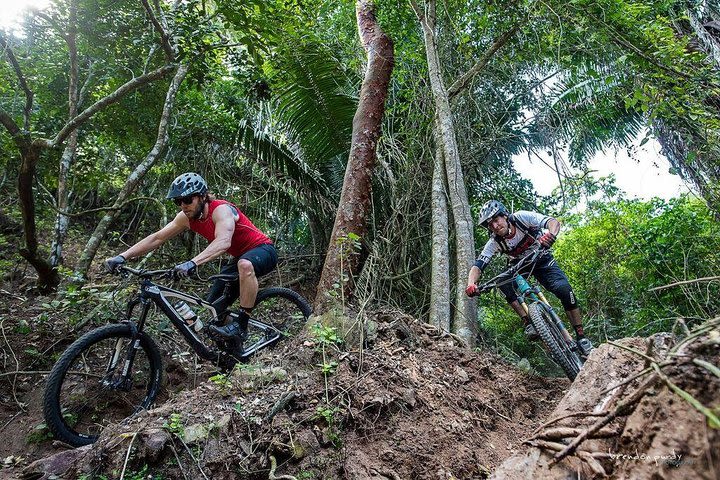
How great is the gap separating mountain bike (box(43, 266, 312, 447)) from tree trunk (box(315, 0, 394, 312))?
117 cm

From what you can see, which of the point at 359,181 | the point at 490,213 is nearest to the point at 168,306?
the point at 359,181

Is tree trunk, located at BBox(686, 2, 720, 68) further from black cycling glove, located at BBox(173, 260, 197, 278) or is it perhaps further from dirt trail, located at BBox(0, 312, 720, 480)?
black cycling glove, located at BBox(173, 260, 197, 278)

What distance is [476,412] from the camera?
3484 mm

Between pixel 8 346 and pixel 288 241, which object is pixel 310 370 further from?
pixel 288 241

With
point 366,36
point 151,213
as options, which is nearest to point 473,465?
point 366,36

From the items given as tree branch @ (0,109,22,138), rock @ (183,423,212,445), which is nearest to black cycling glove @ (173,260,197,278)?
rock @ (183,423,212,445)

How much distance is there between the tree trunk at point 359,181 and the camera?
4039 mm

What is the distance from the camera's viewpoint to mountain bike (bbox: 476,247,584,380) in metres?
4.10

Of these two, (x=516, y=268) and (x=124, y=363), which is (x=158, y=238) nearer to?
(x=124, y=363)

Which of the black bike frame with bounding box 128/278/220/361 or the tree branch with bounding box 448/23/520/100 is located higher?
the tree branch with bounding box 448/23/520/100

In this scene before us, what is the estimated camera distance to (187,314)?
3746 mm

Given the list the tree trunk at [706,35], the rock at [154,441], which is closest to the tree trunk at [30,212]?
the rock at [154,441]

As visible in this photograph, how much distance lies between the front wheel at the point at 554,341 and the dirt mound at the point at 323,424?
0.57 m

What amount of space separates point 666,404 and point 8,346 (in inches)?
211
